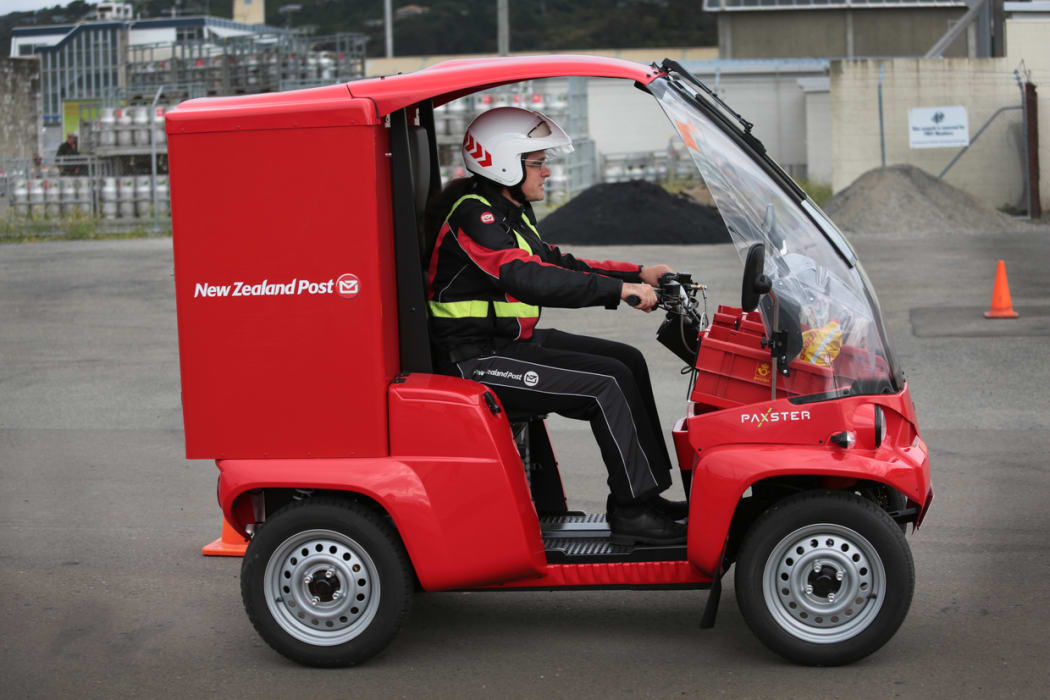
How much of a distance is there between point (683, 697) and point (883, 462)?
1.07 m

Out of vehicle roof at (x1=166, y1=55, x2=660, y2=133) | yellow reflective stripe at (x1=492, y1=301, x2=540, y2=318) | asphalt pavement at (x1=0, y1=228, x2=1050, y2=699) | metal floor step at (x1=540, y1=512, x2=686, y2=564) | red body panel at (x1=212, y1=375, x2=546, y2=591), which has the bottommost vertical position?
asphalt pavement at (x1=0, y1=228, x2=1050, y2=699)

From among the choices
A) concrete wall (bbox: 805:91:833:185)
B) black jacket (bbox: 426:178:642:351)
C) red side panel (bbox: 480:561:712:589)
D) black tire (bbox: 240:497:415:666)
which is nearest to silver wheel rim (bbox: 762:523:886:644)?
red side panel (bbox: 480:561:712:589)

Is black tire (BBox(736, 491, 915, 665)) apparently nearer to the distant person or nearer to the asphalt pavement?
the asphalt pavement

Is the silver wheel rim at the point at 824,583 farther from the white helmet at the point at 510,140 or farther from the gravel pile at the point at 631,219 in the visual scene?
the gravel pile at the point at 631,219

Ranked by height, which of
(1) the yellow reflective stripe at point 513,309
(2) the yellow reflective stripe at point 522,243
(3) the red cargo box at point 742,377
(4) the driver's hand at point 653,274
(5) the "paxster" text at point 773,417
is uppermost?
(2) the yellow reflective stripe at point 522,243

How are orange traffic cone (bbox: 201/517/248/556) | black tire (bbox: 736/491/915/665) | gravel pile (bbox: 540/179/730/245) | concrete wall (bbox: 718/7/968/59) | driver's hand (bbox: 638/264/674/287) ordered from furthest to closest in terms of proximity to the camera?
concrete wall (bbox: 718/7/968/59), gravel pile (bbox: 540/179/730/245), orange traffic cone (bbox: 201/517/248/556), driver's hand (bbox: 638/264/674/287), black tire (bbox: 736/491/915/665)

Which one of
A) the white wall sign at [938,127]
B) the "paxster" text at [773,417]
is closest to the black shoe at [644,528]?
the "paxster" text at [773,417]

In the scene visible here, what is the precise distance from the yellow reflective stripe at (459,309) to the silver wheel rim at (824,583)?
1.41 m

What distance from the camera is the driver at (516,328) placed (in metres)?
4.95

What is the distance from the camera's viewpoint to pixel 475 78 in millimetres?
4750

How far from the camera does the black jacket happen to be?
4781 mm

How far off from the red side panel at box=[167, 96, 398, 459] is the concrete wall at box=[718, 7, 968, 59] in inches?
1612

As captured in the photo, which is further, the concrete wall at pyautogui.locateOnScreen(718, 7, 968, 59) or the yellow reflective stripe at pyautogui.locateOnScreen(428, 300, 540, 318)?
the concrete wall at pyautogui.locateOnScreen(718, 7, 968, 59)

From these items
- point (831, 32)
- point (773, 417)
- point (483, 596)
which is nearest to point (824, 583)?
point (773, 417)
